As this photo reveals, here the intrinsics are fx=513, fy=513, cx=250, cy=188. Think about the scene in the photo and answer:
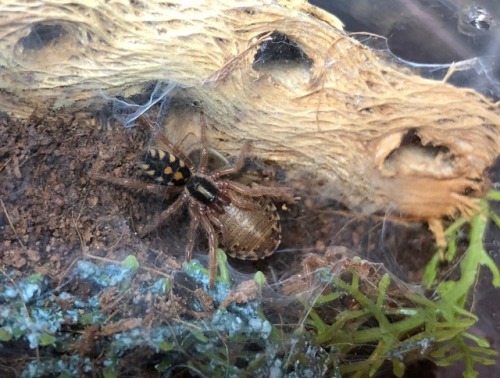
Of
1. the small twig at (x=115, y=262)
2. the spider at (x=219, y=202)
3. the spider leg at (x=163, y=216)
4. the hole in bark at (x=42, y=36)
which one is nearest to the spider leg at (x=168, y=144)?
the spider at (x=219, y=202)

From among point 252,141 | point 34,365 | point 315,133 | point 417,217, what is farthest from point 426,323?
point 34,365

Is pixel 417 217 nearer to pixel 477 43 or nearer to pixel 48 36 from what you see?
pixel 477 43

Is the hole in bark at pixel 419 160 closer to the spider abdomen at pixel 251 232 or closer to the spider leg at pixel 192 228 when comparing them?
the spider abdomen at pixel 251 232

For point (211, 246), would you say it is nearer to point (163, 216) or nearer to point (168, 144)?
point (163, 216)

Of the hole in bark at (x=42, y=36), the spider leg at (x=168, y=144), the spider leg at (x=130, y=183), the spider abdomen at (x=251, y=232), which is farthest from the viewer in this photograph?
the spider abdomen at (x=251, y=232)

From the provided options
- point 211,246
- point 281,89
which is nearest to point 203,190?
point 211,246
